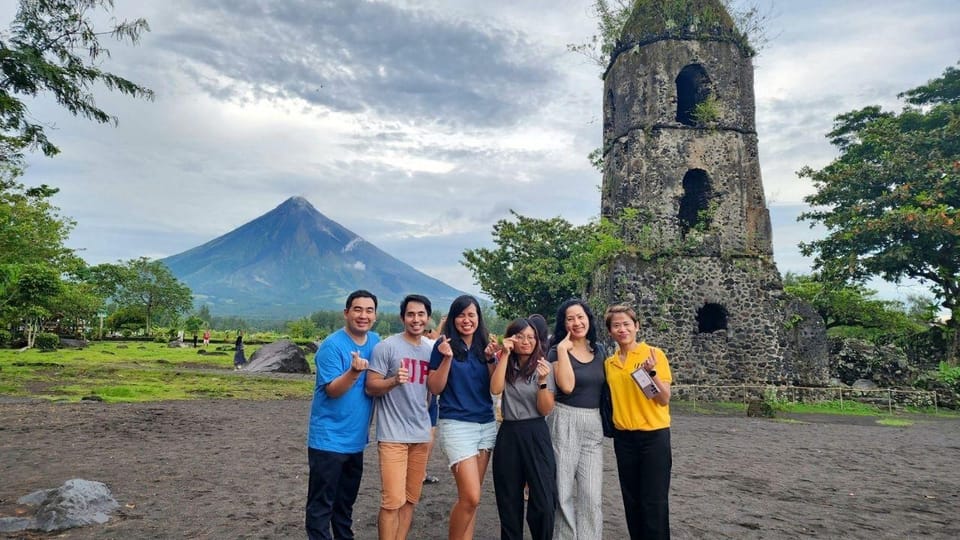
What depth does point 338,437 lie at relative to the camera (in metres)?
3.35

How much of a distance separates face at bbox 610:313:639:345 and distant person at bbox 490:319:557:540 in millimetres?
533

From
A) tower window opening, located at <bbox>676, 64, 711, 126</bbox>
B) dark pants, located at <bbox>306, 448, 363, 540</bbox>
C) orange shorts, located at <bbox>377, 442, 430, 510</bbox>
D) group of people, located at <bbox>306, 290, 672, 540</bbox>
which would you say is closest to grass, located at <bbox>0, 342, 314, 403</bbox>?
dark pants, located at <bbox>306, 448, 363, 540</bbox>

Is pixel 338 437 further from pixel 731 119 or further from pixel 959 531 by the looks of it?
pixel 731 119

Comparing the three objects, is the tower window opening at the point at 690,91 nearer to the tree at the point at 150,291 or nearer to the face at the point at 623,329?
the face at the point at 623,329

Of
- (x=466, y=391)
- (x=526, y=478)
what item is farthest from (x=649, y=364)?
(x=466, y=391)

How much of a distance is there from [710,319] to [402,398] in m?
14.3

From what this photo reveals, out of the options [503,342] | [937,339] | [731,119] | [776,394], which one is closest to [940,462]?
[776,394]

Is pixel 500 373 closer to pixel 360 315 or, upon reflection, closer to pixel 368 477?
pixel 360 315

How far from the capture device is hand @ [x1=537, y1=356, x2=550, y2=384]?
3.31 metres

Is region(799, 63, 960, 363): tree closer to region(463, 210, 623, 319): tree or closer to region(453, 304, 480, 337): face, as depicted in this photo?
region(463, 210, 623, 319): tree

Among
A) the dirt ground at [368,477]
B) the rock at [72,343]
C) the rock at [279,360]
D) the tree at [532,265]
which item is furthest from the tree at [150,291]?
the dirt ground at [368,477]

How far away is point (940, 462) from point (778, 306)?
7.11m

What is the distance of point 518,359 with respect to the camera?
3.53 m

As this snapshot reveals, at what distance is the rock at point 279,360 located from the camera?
20438 millimetres
